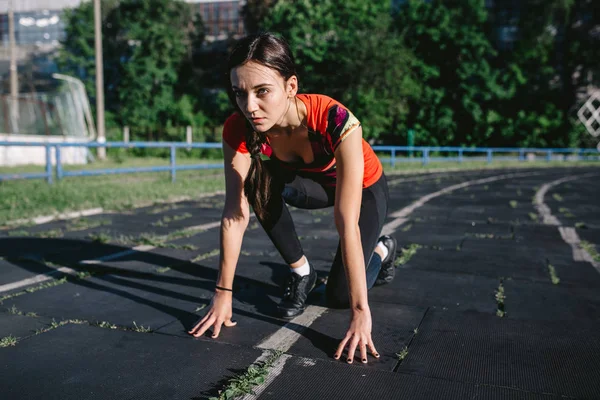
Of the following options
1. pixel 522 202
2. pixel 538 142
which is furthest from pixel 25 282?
pixel 538 142

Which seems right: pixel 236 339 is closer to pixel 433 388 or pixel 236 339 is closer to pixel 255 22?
pixel 433 388

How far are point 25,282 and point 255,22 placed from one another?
38071 millimetres

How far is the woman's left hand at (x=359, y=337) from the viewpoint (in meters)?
2.45

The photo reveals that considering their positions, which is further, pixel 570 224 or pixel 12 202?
pixel 12 202

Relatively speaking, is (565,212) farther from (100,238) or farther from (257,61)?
(257,61)

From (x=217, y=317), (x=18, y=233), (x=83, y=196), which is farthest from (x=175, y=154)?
(x=217, y=317)

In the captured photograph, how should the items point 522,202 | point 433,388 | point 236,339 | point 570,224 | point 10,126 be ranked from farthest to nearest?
1. point 10,126
2. point 522,202
3. point 570,224
4. point 236,339
5. point 433,388

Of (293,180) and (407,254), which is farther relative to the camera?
(407,254)

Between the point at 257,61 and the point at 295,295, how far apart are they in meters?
1.37

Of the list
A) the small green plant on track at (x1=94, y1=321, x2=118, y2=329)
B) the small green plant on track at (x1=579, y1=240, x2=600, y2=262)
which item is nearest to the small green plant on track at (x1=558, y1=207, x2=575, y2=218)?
the small green plant on track at (x1=579, y1=240, x2=600, y2=262)

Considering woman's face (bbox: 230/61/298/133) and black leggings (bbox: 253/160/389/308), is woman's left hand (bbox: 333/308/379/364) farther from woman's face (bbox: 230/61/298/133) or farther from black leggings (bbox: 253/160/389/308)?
woman's face (bbox: 230/61/298/133)

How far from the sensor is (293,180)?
11.0 ft

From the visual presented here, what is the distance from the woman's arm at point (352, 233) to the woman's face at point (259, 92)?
1.15ft

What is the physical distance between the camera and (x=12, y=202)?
7.70 m
